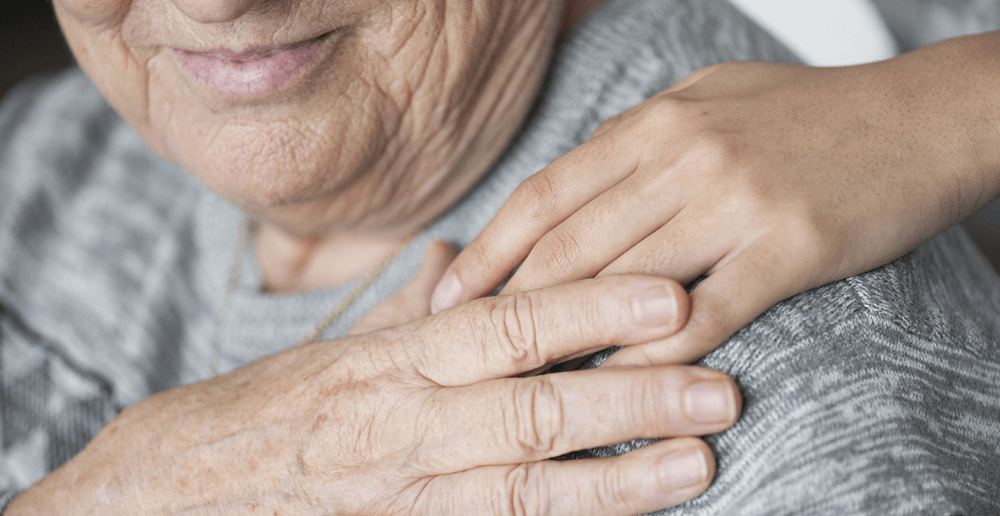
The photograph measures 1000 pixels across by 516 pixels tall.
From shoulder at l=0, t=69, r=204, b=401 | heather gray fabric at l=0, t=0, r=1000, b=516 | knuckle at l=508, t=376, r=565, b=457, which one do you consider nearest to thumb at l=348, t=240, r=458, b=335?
heather gray fabric at l=0, t=0, r=1000, b=516

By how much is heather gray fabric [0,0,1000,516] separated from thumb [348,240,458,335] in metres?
0.09

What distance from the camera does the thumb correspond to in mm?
876

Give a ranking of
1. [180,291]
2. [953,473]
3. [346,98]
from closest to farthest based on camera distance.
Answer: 1. [953,473]
2. [346,98]
3. [180,291]

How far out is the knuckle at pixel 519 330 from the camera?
61 cm

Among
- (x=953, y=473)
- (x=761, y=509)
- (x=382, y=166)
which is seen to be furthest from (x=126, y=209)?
(x=953, y=473)

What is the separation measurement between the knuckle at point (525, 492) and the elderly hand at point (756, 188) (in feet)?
0.38

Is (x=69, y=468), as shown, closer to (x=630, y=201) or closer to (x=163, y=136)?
(x=163, y=136)

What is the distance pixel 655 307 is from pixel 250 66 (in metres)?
0.54

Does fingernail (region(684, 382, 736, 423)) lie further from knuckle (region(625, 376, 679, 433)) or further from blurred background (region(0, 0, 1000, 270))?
blurred background (region(0, 0, 1000, 270))

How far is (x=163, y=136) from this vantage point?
96 cm

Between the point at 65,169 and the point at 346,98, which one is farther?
the point at 65,169

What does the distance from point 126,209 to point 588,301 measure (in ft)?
4.02

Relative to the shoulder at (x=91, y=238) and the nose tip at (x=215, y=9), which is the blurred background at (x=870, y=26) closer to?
the nose tip at (x=215, y=9)

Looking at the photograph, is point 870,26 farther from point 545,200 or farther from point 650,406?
point 650,406
